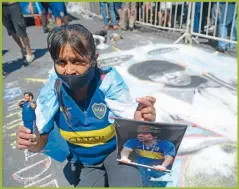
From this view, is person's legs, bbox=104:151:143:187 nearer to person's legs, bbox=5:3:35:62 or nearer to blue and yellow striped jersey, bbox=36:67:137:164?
blue and yellow striped jersey, bbox=36:67:137:164

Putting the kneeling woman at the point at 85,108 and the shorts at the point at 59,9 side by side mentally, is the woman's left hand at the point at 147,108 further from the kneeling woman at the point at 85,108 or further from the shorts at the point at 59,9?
the shorts at the point at 59,9

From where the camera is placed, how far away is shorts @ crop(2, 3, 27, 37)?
4.60 meters

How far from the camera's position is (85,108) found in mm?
1553

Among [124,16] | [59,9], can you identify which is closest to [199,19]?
[124,16]

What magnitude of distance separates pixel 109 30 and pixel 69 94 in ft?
19.5

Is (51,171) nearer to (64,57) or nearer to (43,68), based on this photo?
(64,57)

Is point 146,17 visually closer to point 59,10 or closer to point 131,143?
point 59,10

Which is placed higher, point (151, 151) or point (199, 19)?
point (199, 19)

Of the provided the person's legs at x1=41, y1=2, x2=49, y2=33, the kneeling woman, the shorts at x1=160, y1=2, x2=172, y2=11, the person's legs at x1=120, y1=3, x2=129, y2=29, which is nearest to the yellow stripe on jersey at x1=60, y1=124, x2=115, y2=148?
the kneeling woman

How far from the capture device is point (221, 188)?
2.04 meters

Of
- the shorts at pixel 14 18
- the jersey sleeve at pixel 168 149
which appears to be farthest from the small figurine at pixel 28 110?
the shorts at pixel 14 18

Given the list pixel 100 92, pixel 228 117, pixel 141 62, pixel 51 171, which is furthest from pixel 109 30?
pixel 100 92

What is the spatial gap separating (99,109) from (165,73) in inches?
104

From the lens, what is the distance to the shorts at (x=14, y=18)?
4.60m
